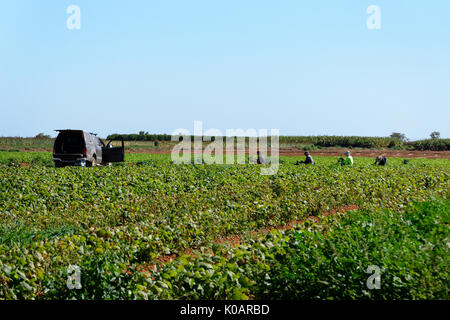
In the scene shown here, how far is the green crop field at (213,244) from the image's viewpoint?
4.71m

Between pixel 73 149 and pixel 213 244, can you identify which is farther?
pixel 73 149

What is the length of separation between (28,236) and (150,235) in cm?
182

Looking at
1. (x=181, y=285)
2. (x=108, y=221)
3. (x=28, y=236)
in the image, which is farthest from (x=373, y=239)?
(x=108, y=221)

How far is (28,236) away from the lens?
22.6 ft

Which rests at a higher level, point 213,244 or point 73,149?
point 73,149

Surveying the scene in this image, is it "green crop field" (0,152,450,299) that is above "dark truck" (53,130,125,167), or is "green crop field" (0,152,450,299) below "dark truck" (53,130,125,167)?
below

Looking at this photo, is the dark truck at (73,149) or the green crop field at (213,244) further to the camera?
the dark truck at (73,149)

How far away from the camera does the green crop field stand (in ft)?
15.4

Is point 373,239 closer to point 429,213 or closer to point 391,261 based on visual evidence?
point 391,261

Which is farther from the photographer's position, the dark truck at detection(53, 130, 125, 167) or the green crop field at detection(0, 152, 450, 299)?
the dark truck at detection(53, 130, 125, 167)

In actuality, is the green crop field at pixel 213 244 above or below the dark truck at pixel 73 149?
below

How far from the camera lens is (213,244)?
20.7ft
